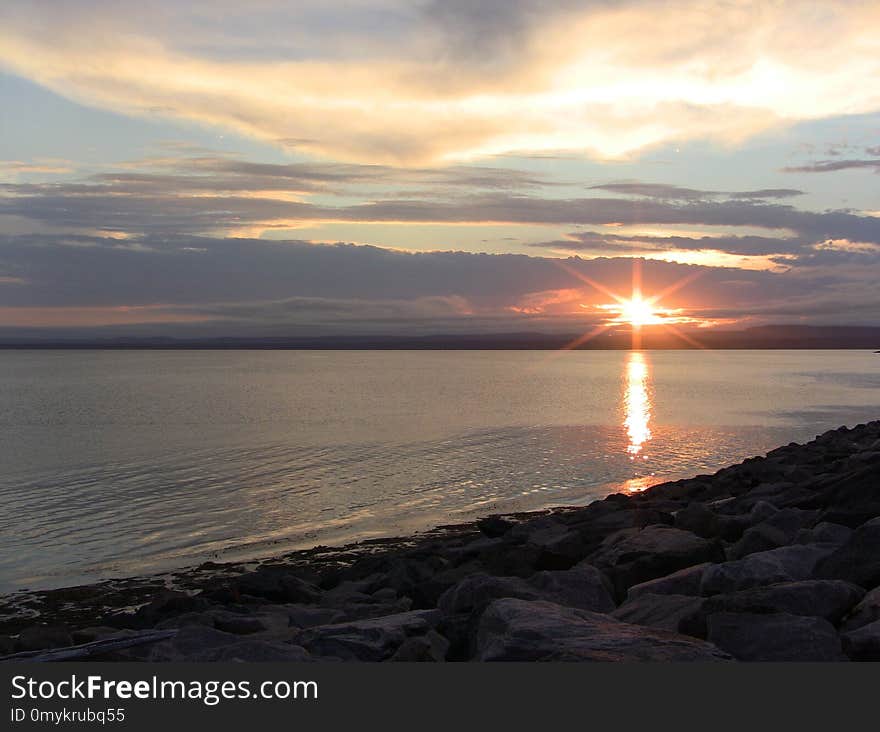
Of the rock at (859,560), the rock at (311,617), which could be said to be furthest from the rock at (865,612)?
the rock at (311,617)

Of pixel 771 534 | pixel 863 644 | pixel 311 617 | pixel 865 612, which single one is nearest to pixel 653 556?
pixel 771 534

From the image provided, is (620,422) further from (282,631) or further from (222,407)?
(282,631)

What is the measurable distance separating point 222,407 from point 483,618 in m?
55.2

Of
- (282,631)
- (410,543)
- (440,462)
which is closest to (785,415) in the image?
(440,462)

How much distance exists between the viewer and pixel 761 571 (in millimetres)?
7656

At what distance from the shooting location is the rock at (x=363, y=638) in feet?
23.0

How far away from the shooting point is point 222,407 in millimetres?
59469

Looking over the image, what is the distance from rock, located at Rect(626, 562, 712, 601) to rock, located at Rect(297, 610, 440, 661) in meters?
2.21

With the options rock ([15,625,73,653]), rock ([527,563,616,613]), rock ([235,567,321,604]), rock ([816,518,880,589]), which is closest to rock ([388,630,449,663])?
rock ([527,563,616,613])

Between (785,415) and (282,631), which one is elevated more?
(282,631)

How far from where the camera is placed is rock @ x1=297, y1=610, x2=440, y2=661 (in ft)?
23.0

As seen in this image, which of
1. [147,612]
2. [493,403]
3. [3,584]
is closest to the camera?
[147,612]

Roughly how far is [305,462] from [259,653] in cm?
2582

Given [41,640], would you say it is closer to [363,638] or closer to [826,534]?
[363,638]
